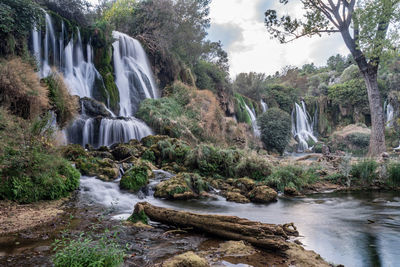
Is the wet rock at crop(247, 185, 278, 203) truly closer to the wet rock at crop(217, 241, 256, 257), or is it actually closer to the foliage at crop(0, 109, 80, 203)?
the wet rock at crop(217, 241, 256, 257)

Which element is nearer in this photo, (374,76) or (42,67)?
(42,67)

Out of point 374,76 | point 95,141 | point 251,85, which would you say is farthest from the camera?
point 251,85

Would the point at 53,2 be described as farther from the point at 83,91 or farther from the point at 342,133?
the point at 342,133

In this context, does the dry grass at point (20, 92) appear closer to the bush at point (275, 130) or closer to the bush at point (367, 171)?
the bush at point (367, 171)

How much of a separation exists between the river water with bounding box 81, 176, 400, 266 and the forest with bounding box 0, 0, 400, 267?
0.04m

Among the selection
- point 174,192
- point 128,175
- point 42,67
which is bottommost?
point 174,192

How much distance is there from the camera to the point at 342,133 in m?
29.6

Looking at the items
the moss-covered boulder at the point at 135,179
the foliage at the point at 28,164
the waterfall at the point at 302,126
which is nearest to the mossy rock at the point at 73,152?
the moss-covered boulder at the point at 135,179

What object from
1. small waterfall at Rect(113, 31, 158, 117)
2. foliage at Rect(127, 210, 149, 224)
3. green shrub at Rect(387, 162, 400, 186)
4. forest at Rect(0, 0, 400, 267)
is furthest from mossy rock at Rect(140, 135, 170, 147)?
green shrub at Rect(387, 162, 400, 186)

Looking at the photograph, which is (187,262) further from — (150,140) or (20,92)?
(150,140)

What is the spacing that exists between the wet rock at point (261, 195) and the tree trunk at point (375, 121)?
831cm

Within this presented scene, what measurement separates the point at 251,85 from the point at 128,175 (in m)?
27.7

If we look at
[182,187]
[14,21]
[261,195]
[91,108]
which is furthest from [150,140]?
[14,21]

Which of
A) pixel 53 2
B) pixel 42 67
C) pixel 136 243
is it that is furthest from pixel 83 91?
pixel 136 243
